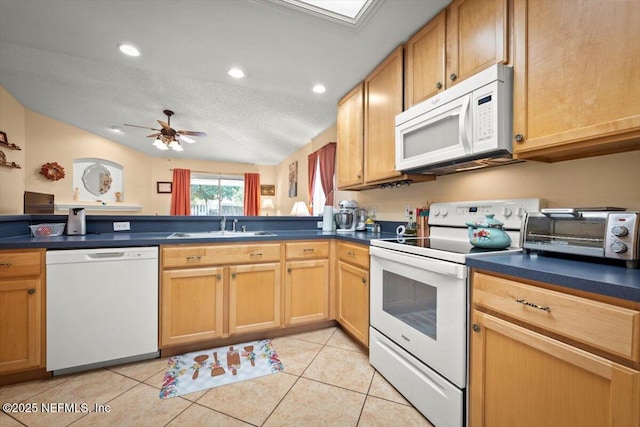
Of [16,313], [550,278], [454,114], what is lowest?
[16,313]

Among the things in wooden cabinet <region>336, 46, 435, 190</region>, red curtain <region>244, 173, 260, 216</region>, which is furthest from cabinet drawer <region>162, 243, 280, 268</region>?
red curtain <region>244, 173, 260, 216</region>

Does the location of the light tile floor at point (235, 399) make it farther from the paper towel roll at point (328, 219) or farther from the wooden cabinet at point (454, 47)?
the wooden cabinet at point (454, 47)

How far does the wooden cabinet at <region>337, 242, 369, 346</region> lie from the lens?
1904 mm

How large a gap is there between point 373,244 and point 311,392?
0.94m

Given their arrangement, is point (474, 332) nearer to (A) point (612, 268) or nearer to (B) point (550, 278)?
(B) point (550, 278)

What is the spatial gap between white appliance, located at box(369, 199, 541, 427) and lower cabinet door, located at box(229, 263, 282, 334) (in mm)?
807

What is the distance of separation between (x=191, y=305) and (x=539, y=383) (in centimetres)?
194

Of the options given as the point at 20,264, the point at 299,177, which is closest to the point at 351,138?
the point at 20,264

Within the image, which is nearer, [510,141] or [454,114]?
[510,141]

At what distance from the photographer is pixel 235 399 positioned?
4.89ft

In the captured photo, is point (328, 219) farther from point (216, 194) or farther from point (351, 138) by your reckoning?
point (216, 194)

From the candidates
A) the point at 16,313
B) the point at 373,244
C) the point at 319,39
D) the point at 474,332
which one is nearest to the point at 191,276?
the point at 16,313

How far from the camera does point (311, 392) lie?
1.55 metres

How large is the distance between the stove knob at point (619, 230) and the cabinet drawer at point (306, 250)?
171 cm
